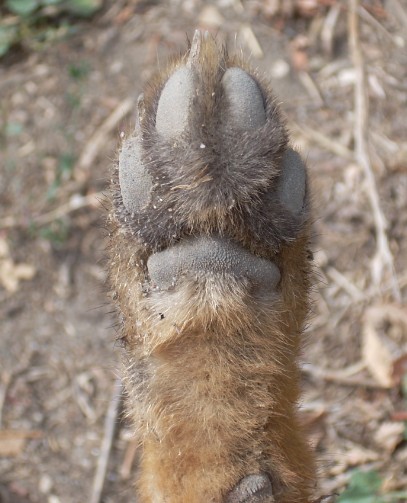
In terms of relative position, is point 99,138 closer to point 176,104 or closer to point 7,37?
point 7,37

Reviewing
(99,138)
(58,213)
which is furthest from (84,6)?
(58,213)

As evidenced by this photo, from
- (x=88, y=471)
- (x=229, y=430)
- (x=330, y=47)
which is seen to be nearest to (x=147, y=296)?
(x=229, y=430)

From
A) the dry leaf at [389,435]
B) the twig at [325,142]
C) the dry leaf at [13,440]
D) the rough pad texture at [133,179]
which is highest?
the rough pad texture at [133,179]

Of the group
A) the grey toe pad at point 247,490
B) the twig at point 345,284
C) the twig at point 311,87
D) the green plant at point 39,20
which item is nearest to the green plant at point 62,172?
the green plant at point 39,20

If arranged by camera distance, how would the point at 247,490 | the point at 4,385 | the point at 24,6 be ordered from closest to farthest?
1. the point at 247,490
2. the point at 4,385
3. the point at 24,6

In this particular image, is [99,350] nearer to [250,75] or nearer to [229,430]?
[229,430]

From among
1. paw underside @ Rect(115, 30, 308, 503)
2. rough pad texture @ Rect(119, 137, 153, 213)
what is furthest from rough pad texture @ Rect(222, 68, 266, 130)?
rough pad texture @ Rect(119, 137, 153, 213)

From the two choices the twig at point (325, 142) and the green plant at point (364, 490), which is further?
the twig at point (325, 142)

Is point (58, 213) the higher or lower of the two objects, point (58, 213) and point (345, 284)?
the higher

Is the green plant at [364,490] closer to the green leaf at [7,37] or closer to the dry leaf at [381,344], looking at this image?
the dry leaf at [381,344]
